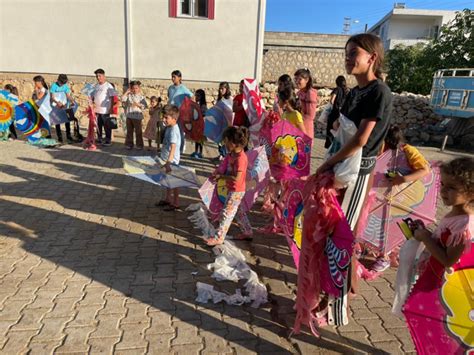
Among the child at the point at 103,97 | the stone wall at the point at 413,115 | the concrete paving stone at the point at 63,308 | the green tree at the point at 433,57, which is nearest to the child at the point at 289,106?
the concrete paving stone at the point at 63,308

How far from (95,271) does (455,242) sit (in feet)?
10.2

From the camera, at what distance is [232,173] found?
166 inches

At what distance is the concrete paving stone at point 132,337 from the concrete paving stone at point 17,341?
641 millimetres

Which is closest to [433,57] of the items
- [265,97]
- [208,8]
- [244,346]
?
[265,97]

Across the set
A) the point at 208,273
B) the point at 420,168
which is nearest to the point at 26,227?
the point at 208,273

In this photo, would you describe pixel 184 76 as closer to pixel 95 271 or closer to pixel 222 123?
pixel 222 123

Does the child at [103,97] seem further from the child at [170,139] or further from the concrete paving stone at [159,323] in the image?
the concrete paving stone at [159,323]

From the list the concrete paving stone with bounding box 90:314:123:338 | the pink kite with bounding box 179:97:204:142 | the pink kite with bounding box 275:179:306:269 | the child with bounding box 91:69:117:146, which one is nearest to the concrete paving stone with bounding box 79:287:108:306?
the concrete paving stone with bounding box 90:314:123:338

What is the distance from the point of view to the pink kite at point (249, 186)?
4.46m

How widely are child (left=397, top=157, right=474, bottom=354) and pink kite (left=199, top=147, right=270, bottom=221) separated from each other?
2.41m

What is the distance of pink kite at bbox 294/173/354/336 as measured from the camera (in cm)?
259

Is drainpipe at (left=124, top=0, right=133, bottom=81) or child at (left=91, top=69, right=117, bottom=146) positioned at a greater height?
drainpipe at (left=124, top=0, right=133, bottom=81)

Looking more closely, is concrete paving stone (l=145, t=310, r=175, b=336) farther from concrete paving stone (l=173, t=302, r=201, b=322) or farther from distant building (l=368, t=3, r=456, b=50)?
distant building (l=368, t=3, r=456, b=50)

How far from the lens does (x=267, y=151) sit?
466cm
